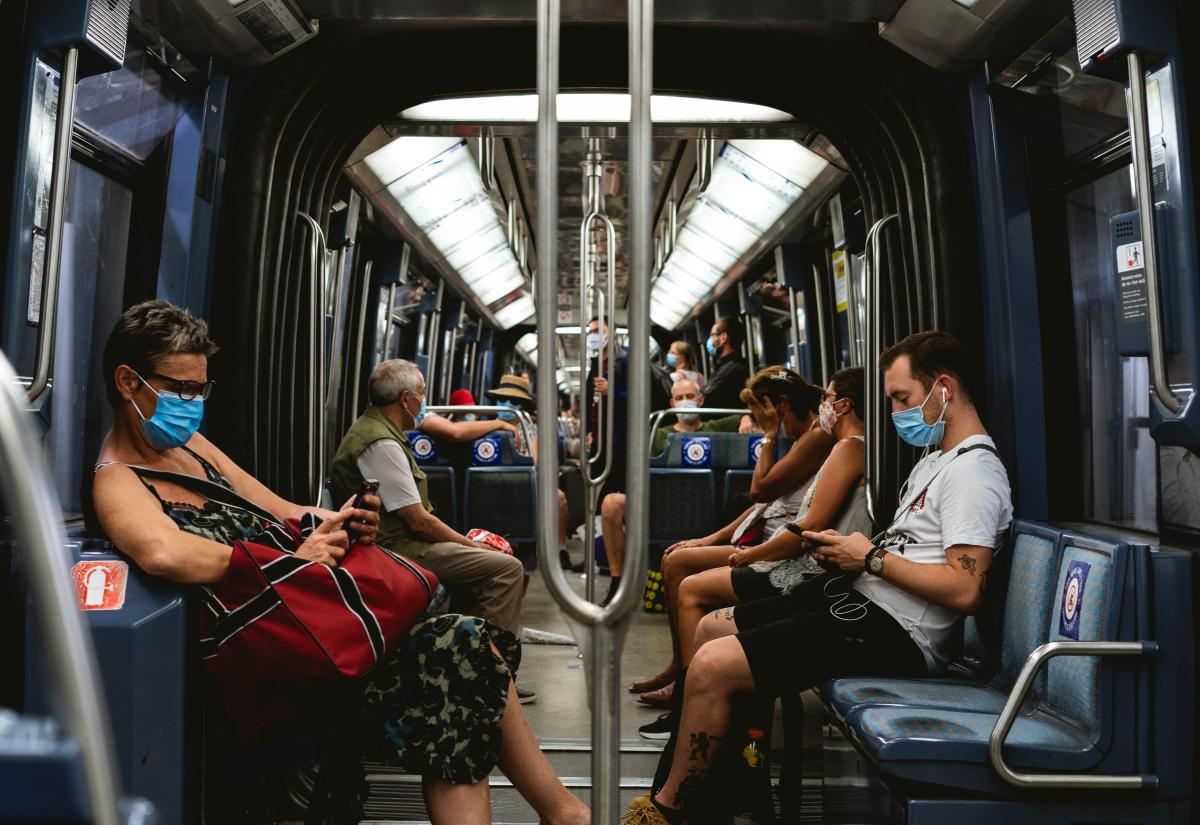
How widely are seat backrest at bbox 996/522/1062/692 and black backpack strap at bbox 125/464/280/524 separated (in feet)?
6.72

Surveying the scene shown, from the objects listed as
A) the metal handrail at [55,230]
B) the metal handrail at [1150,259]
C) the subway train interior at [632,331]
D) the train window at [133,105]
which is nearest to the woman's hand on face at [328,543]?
the subway train interior at [632,331]

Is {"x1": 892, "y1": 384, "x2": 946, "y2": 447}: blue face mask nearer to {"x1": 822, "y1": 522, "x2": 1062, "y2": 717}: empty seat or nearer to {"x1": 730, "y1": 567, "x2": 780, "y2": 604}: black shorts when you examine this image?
{"x1": 822, "y1": 522, "x2": 1062, "y2": 717}: empty seat

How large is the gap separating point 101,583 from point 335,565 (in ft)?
1.66

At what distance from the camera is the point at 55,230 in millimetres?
2436

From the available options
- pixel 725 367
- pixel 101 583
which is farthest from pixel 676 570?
pixel 725 367

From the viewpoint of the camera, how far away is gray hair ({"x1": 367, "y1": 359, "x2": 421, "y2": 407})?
4.39m

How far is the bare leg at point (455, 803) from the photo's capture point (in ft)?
7.79

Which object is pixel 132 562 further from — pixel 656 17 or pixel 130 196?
pixel 656 17

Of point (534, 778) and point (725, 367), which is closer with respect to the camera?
point (534, 778)

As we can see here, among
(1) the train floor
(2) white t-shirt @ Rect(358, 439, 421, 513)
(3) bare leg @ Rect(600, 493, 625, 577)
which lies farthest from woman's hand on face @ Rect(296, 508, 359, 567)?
(3) bare leg @ Rect(600, 493, 625, 577)

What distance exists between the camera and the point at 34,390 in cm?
237

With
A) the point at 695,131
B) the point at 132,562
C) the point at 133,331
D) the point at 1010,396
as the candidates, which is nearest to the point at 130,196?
the point at 133,331

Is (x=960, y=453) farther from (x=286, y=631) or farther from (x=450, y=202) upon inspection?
(x=450, y=202)

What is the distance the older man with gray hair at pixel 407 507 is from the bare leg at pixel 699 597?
0.80 m
